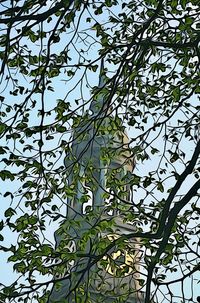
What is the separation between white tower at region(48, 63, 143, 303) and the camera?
609 centimetres

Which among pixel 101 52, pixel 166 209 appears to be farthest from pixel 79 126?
pixel 166 209

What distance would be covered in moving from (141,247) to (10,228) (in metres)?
1.16

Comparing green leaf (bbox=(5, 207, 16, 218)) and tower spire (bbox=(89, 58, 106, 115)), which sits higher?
tower spire (bbox=(89, 58, 106, 115))

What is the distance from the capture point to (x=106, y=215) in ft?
22.9

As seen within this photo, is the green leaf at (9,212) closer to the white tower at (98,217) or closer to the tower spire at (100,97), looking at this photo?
the white tower at (98,217)

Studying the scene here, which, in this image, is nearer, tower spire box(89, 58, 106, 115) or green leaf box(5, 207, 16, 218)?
green leaf box(5, 207, 16, 218)

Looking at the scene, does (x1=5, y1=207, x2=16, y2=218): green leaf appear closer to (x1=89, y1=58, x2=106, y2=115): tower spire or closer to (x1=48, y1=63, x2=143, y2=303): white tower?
(x1=48, y1=63, x2=143, y2=303): white tower

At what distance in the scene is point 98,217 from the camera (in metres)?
6.38

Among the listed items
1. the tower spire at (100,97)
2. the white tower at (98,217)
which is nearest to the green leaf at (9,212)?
the white tower at (98,217)

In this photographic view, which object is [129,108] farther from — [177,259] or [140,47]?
[177,259]

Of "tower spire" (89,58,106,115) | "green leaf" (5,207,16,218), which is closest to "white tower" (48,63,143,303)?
"tower spire" (89,58,106,115)

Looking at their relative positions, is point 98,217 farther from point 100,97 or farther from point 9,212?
point 100,97

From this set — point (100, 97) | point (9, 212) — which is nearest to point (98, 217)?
point (9, 212)

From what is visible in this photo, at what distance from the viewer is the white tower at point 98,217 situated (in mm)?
6090
